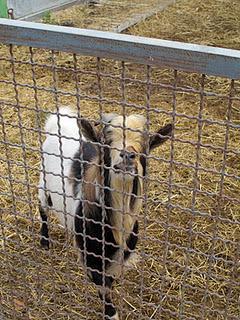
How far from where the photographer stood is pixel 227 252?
304 centimetres

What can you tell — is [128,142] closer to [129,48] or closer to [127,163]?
[127,163]

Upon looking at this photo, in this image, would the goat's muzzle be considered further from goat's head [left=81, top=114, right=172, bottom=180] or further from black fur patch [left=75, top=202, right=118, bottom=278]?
black fur patch [left=75, top=202, right=118, bottom=278]

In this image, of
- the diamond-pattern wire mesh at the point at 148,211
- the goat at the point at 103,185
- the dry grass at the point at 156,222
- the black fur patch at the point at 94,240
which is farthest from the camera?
the black fur patch at the point at 94,240

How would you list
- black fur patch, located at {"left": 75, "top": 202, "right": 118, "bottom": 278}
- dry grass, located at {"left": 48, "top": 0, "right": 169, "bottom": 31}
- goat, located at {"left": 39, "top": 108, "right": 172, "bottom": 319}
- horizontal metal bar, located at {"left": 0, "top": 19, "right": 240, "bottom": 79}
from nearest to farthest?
horizontal metal bar, located at {"left": 0, "top": 19, "right": 240, "bottom": 79}
goat, located at {"left": 39, "top": 108, "right": 172, "bottom": 319}
black fur patch, located at {"left": 75, "top": 202, "right": 118, "bottom": 278}
dry grass, located at {"left": 48, "top": 0, "right": 169, "bottom": 31}

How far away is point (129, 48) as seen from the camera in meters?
1.47

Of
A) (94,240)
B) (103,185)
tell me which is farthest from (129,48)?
(94,240)

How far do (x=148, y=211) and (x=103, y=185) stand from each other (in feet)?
5.14

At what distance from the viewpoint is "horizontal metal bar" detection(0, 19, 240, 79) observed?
1.38 meters

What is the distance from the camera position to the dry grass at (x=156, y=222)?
2.09 metres

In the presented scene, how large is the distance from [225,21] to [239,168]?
3705 millimetres

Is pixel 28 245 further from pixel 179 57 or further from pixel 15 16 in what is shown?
pixel 15 16

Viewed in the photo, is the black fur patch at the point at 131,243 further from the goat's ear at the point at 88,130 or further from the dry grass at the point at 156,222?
the goat's ear at the point at 88,130

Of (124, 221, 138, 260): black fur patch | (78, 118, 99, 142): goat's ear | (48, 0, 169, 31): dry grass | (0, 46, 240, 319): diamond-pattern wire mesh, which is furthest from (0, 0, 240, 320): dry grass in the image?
(48, 0, 169, 31): dry grass

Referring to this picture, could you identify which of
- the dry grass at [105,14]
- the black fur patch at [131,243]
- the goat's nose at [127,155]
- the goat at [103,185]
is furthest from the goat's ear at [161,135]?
the dry grass at [105,14]
